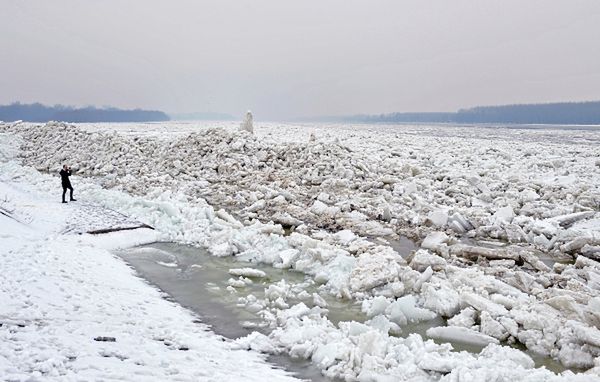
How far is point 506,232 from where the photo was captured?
12.5 m

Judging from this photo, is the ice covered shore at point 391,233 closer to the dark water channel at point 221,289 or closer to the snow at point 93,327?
the dark water channel at point 221,289

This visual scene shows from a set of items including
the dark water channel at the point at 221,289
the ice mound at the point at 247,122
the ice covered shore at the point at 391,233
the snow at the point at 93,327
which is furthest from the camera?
the ice mound at the point at 247,122

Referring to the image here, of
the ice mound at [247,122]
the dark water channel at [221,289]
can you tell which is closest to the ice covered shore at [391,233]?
the dark water channel at [221,289]

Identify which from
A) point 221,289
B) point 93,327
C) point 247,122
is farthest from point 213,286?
point 247,122

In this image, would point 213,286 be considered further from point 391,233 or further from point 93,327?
point 391,233

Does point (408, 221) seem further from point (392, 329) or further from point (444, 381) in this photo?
point (444, 381)

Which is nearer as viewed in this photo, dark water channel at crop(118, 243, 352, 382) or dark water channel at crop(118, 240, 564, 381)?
dark water channel at crop(118, 240, 564, 381)

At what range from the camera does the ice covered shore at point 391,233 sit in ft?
19.6

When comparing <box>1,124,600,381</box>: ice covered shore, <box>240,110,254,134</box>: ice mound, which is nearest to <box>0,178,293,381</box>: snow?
<box>1,124,600,381</box>: ice covered shore

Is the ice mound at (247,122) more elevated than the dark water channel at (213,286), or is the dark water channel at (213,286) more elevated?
the ice mound at (247,122)

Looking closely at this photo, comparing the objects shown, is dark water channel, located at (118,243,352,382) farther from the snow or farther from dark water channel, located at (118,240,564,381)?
the snow

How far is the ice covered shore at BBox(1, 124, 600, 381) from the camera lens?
597 cm

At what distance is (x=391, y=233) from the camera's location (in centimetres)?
1259

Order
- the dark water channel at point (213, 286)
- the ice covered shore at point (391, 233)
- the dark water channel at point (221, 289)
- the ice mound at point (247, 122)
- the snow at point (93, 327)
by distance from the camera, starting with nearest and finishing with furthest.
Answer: the snow at point (93, 327), the ice covered shore at point (391, 233), the dark water channel at point (221, 289), the dark water channel at point (213, 286), the ice mound at point (247, 122)
